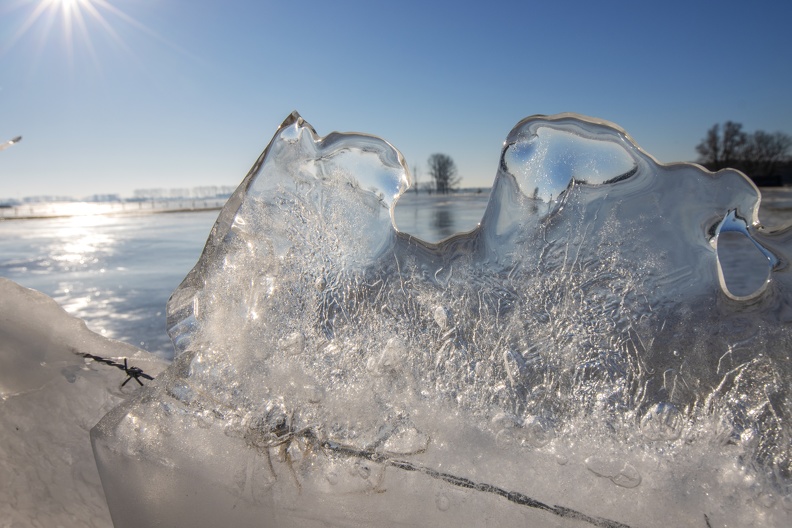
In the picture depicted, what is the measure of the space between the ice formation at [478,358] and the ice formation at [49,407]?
138 millimetres

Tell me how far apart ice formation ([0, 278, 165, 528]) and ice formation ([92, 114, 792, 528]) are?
14 cm

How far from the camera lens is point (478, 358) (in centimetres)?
121

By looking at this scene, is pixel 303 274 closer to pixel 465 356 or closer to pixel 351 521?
pixel 465 356

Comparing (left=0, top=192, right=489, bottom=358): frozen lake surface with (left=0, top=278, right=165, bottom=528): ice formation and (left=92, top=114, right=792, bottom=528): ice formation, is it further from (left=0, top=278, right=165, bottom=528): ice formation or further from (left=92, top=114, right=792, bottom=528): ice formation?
(left=92, top=114, right=792, bottom=528): ice formation

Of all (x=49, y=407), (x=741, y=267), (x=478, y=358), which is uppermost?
(x=478, y=358)

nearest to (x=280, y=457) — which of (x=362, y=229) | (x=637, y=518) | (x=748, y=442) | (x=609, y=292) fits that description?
(x=362, y=229)

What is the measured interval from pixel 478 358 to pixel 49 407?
1164 mm

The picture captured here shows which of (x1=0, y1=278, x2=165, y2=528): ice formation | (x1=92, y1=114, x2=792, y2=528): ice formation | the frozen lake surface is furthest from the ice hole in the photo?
the frozen lake surface

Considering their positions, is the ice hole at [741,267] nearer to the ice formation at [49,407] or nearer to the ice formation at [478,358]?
the ice formation at [478,358]

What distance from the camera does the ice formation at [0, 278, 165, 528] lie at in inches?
48.3

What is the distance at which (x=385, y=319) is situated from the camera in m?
1.32

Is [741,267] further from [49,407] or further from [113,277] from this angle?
[113,277]

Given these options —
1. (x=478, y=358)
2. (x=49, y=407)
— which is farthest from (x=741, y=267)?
(x=49, y=407)

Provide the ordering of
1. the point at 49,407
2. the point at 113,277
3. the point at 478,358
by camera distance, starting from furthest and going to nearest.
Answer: the point at 113,277 < the point at 49,407 < the point at 478,358
